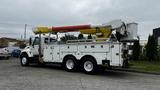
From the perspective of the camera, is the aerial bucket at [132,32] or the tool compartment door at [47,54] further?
the tool compartment door at [47,54]

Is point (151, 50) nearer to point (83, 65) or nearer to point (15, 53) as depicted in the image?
point (83, 65)

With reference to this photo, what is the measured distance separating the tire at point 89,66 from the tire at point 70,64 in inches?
28.8

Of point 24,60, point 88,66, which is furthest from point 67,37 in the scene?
point 24,60

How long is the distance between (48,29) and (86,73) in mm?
4864

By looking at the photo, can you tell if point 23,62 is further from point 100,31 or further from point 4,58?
point 4,58

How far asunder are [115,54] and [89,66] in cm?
195

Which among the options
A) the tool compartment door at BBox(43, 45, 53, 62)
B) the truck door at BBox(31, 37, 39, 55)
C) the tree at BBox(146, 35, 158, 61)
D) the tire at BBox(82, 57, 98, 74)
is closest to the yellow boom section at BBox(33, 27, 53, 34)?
the truck door at BBox(31, 37, 39, 55)

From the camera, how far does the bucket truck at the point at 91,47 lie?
1546 centimetres

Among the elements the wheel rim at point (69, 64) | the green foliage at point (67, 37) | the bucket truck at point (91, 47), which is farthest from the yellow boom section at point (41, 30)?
the wheel rim at point (69, 64)

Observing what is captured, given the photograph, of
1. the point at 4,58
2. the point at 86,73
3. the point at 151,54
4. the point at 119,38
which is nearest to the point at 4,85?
the point at 86,73

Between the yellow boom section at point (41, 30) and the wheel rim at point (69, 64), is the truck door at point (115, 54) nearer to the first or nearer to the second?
the wheel rim at point (69, 64)

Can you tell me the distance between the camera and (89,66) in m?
16.4

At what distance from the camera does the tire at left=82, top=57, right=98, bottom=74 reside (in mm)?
16016

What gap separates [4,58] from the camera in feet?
102
